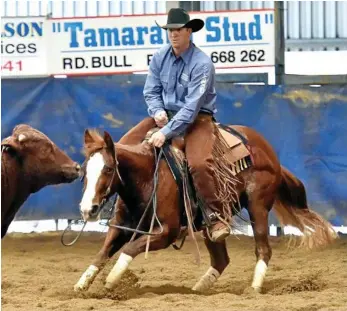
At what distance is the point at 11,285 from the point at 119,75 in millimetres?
3880

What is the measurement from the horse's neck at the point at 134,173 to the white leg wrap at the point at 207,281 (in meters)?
0.90

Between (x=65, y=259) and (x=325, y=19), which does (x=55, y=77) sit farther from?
(x=325, y=19)

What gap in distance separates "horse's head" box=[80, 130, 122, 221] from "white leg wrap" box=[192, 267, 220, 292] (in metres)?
1.14

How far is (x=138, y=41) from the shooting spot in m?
10.7

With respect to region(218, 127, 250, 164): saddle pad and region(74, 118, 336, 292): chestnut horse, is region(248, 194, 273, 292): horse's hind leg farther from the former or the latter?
region(218, 127, 250, 164): saddle pad

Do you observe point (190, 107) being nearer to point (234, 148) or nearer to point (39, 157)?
point (234, 148)

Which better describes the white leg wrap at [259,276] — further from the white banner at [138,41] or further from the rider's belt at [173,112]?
the white banner at [138,41]

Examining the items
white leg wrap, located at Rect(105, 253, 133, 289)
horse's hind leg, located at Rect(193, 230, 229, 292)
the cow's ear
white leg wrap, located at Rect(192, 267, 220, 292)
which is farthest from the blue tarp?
the cow's ear

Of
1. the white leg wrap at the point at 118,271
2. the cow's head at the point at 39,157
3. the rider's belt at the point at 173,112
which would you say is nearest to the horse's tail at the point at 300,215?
the rider's belt at the point at 173,112

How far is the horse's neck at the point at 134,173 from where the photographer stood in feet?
22.1

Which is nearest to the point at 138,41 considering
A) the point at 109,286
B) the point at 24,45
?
the point at 24,45

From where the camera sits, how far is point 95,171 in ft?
20.9

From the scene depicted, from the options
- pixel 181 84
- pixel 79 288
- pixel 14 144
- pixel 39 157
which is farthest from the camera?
pixel 181 84

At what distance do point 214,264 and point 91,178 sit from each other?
5.09ft
